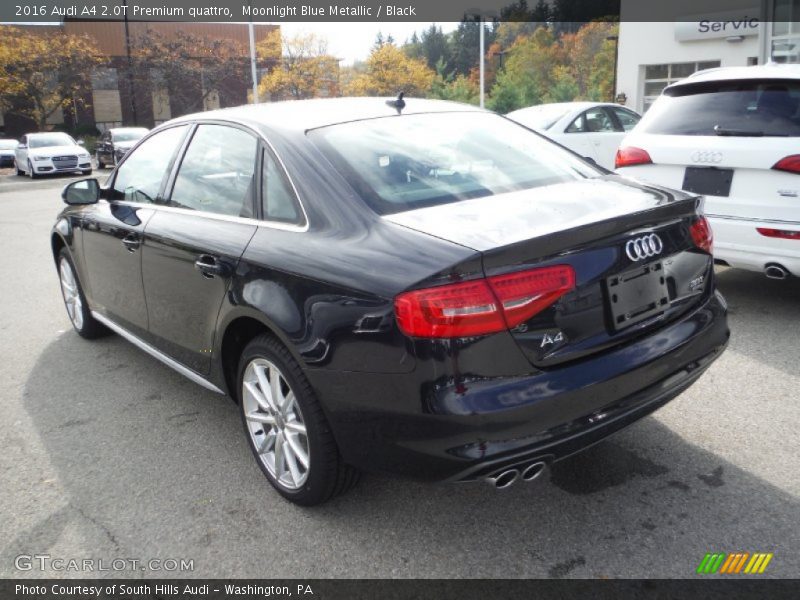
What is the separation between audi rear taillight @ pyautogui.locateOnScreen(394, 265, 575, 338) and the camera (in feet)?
7.20

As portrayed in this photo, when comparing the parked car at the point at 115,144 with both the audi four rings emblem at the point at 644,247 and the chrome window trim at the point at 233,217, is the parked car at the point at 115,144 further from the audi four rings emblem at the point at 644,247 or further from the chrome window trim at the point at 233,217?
the audi four rings emblem at the point at 644,247

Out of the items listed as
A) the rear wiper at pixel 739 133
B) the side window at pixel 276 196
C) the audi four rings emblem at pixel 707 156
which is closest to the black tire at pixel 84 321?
the side window at pixel 276 196

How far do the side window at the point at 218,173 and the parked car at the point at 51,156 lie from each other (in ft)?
75.9

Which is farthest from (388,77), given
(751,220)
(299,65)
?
(751,220)

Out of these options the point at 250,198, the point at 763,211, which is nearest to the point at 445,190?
the point at 250,198

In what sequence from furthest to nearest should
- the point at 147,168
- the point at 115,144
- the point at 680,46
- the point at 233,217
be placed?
1. the point at 680,46
2. the point at 115,144
3. the point at 147,168
4. the point at 233,217

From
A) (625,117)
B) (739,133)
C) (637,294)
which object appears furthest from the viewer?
(625,117)

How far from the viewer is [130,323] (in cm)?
421

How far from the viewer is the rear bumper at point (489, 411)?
221 centimetres

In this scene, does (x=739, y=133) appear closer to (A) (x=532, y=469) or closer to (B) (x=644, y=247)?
(B) (x=644, y=247)

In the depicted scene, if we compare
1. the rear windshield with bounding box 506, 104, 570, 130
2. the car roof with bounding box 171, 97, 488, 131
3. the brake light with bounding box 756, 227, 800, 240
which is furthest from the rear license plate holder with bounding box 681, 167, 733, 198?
the rear windshield with bounding box 506, 104, 570, 130

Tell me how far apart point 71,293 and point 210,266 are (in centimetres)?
279

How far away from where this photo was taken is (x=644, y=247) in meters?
2.56

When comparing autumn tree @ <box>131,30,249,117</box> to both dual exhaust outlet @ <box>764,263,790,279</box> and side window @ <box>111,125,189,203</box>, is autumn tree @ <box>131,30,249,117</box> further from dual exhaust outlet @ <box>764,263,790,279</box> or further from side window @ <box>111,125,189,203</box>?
dual exhaust outlet @ <box>764,263,790,279</box>
